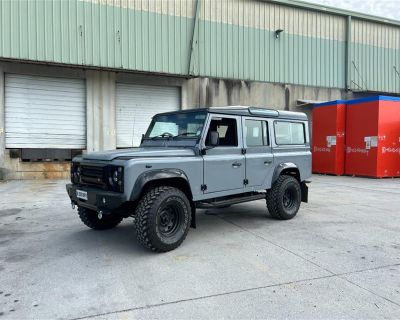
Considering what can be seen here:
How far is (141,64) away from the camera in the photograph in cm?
1393

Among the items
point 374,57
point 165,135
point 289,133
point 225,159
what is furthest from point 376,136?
point 165,135

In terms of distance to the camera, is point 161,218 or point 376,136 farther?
point 376,136

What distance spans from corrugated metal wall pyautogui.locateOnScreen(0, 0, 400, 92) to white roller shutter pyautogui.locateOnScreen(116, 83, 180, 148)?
1.13m

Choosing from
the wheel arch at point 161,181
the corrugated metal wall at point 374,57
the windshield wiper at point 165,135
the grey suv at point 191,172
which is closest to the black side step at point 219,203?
the grey suv at point 191,172

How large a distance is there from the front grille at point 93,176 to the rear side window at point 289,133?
→ 11.0 ft

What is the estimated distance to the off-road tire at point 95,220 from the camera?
19.1 ft

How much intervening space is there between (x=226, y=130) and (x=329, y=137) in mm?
11344

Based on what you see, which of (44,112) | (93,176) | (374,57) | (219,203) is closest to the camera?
(93,176)

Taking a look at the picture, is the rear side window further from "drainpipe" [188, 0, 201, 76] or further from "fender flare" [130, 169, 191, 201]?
"drainpipe" [188, 0, 201, 76]

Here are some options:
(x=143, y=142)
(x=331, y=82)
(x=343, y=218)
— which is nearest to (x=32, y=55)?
(x=143, y=142)

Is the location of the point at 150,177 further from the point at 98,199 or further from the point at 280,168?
the point at 280,168

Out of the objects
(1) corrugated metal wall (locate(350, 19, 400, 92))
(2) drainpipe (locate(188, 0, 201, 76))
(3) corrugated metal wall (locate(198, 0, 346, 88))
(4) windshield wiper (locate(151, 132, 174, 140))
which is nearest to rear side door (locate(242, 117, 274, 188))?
(4) windshield wiper (locate(151, 132, 174, 140))

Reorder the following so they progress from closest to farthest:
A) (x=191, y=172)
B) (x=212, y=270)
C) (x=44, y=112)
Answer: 1. (x=212, y=270)
2. (x=191, y=172)
3. (x=44, y=112)

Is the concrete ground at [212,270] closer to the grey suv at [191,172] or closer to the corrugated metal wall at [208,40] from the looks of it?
the grey suv at [191,172]
